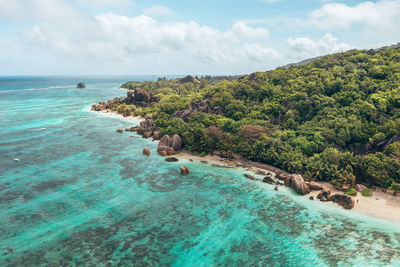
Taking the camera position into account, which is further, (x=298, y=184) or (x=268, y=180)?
(x=268, y=180)

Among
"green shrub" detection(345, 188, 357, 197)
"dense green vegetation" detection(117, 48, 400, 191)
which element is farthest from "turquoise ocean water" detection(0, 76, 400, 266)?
"dense green vegetation" detection(117, 48, 400, 191)

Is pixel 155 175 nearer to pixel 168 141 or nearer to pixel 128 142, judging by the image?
pixel 168 141

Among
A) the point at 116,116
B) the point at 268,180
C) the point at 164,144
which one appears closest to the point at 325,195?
the point at 268,180

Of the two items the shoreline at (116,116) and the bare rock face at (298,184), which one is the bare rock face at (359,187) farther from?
the shoreline at (116,116)

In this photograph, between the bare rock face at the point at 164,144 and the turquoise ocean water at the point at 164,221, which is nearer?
the turquoise ocean water at the point at 164,221

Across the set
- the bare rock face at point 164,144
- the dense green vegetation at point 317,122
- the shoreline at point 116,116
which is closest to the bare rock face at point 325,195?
the dense green vegetation at point 317,122

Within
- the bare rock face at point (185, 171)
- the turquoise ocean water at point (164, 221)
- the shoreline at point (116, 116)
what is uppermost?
the shoreline at point (116, 116)

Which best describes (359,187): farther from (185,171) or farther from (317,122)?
(185,171)
